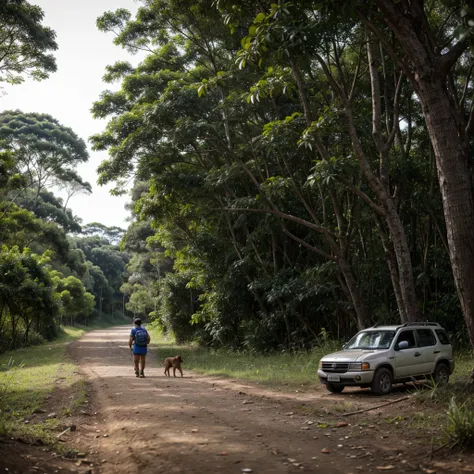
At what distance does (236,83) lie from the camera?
60.1 ft

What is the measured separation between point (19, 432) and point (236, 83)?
45.6 ft

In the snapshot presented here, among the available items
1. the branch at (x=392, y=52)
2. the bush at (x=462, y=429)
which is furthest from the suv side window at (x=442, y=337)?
the branch at (x=392, y=52)

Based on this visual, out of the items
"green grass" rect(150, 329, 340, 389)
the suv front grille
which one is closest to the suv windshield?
the suv front grille

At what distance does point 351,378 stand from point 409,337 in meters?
1.91

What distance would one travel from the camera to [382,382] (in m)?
11.5

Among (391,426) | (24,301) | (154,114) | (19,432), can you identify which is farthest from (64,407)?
(24,301)

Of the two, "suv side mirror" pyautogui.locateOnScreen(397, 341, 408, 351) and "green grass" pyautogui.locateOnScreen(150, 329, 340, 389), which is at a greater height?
"suv side mirror" pyautogui.locateOnScreen(397, 341, 408, 351)

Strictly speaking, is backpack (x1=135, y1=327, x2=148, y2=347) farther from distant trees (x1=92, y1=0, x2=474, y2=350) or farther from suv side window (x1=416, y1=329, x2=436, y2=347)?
suv side window (x1=416, y1=329, x2=436, y2=347)

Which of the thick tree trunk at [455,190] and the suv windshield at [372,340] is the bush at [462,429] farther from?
the suv windshield at [372,340]

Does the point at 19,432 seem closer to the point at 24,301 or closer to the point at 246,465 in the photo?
the point at 246,465

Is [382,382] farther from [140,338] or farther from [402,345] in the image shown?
[140,338]

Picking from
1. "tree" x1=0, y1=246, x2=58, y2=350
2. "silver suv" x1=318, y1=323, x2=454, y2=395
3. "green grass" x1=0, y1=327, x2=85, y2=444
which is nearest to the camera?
"green grass" x1=0, y1=327, x2=85, y2=444

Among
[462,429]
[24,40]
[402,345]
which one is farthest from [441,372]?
[24,40]

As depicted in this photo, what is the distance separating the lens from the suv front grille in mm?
11578
